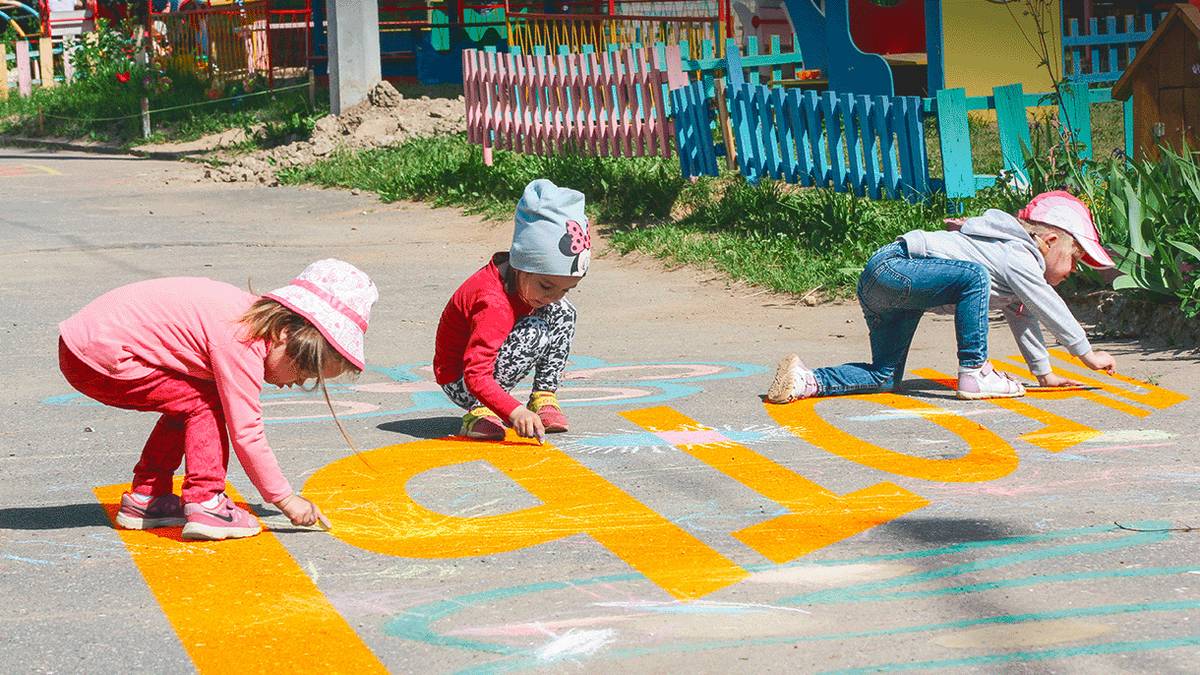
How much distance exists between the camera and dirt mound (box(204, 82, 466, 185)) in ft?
53.4

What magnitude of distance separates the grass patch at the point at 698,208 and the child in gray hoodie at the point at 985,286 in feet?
7.72

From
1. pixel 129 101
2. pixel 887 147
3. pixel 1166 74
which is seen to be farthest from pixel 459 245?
pixel 129 101

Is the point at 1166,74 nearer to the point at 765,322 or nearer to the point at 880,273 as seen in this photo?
the point at 765,322

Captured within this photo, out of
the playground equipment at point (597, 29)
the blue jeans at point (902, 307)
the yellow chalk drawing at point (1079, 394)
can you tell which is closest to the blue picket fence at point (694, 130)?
the yellow chalk drawing at point (1079, 394)

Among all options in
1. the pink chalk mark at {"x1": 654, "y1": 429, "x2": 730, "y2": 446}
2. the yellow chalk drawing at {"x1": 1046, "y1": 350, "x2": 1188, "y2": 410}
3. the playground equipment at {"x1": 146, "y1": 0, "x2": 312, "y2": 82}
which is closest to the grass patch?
the yellow chalk drawing at {"x1": 1046, "y1": 350, "x2": 1188, "y2": 410}

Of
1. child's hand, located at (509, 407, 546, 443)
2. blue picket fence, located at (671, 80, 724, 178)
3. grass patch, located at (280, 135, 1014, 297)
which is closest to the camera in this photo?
child's hand, located at (509, 407, 546, 443)

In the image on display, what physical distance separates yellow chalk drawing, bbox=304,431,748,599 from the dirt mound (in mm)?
11287

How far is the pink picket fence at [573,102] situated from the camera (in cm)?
1195

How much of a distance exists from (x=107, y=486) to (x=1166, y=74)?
6.50 metres

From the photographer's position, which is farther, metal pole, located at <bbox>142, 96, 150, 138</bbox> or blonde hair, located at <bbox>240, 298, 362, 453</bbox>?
metal pole, located at <bbox>142, 96, 150, 138</bbox>

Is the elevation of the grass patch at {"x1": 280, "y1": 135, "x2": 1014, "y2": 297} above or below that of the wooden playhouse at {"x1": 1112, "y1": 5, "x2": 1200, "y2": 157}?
below

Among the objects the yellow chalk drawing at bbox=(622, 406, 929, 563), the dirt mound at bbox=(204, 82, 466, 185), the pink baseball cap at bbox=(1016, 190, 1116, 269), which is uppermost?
the dirt mound at bbox=(204, 82, 466, 185)

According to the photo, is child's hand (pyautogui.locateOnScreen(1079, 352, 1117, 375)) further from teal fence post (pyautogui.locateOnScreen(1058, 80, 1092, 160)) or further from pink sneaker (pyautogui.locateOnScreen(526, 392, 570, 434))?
teal fence post (pyautogui.locateOnScreen(1058, 80, 1092, 160))

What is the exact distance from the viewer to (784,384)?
584cm
